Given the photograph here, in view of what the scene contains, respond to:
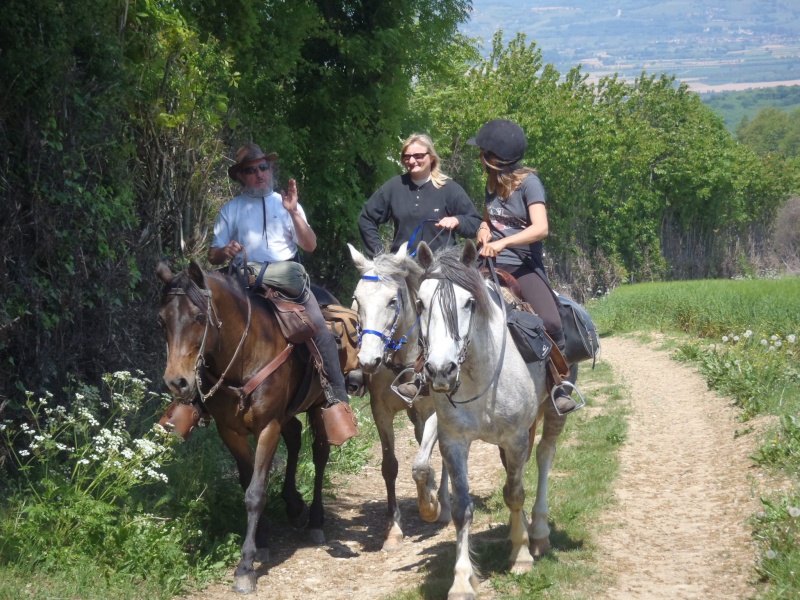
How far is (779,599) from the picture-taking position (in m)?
5.04

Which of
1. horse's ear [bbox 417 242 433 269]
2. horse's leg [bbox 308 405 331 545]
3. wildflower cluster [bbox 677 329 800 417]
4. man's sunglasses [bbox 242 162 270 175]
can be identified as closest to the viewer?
horse's ear [bbox 417 242 433 269]

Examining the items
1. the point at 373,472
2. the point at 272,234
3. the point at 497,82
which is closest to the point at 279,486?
the point at 373,472

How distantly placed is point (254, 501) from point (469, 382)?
1797mm

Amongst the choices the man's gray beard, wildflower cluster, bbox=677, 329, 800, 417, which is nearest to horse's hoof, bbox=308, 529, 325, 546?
the man's gray beard

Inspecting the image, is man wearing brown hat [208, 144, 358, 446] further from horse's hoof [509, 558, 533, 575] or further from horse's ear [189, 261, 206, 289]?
horse's hoof [509, 558, 533, 575]

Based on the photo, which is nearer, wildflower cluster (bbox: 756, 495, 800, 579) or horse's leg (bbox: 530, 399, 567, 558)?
wildflower cluster (bbox: 756, 495, 800, 579)

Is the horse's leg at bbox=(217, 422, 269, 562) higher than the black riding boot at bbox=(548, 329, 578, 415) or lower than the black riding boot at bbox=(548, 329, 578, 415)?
lower

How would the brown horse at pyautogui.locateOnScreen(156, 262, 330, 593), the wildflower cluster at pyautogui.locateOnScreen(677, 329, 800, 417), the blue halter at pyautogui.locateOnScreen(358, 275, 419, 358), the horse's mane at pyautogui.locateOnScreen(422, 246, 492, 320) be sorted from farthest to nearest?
the wildflower cluster at pyautogui.locateOnScreen(677, 329, 800, 417) → the blue halter at pyautogui.locateOnScreen(358, 275, 419, 358) → the brown horse at pyautogui.locateOnScreen(156, 262, 330, 593) → the horse's mane at pyautogui.locateOnScreen(422, 246, 492, 320)

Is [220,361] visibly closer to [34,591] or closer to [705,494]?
[34,591]

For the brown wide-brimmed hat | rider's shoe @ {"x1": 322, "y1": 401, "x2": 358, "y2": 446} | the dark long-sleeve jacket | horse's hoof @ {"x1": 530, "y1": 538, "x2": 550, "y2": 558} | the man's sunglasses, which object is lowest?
horse's hoof @ {"x1": 530, "y1": 538, "x2": 550, "y2": 558}

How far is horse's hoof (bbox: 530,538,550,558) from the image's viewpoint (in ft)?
21.1

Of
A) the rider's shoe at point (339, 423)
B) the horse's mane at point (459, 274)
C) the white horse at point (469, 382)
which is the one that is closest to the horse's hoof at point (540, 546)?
the white horse at point (469, 382)

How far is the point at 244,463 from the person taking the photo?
6.60m

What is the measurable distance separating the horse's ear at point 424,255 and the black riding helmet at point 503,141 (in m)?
1.06
